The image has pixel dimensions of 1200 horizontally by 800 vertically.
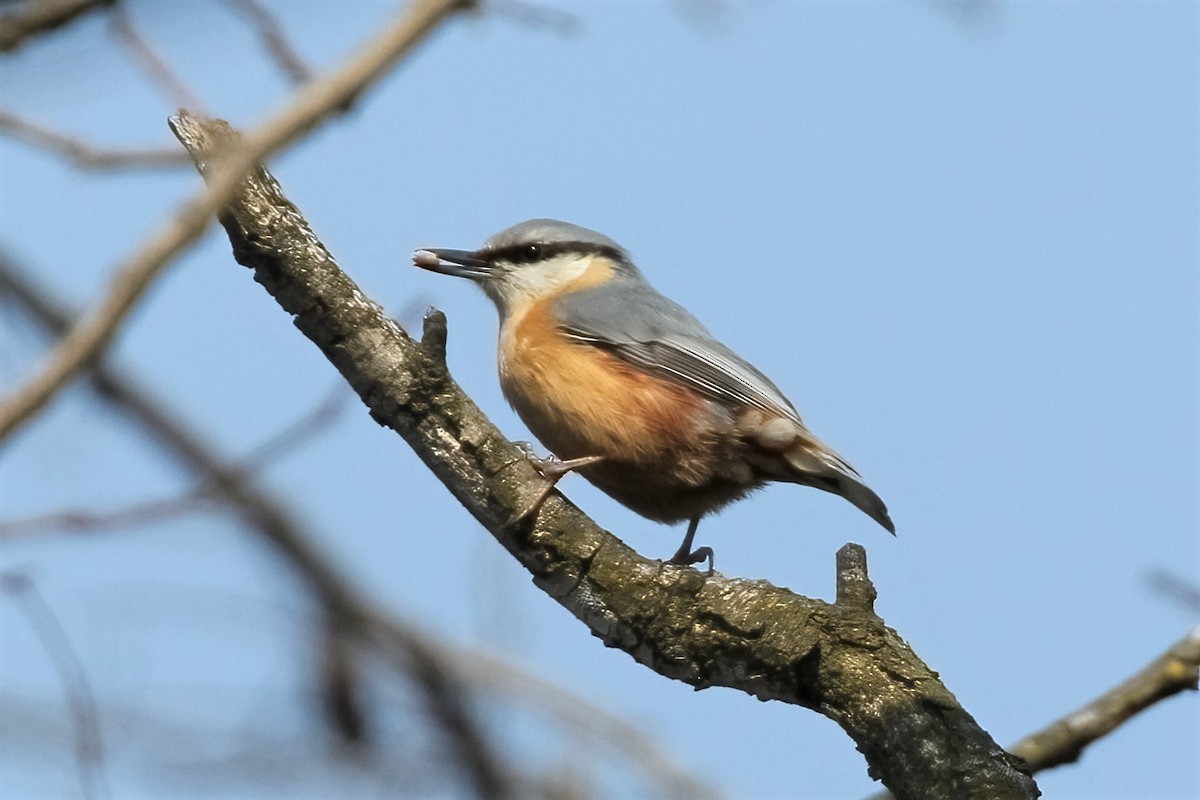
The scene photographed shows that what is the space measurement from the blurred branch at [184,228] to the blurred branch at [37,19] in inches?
65.2

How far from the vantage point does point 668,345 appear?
486cm

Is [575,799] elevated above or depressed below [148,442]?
below

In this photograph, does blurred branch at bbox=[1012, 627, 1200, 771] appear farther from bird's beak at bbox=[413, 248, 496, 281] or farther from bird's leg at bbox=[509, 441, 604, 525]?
bird's beak at bbox=[413, 248, 496, 281]

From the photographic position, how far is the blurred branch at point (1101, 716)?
11.8 ft

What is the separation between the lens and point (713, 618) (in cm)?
325

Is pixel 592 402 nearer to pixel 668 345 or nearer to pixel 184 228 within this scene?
pixel 668 345

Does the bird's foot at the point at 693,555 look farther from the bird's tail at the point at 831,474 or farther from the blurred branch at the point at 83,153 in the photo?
the blurred branch at the point at 83,153

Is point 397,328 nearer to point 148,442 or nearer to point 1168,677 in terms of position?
point 1168,677

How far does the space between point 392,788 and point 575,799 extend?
1041mm

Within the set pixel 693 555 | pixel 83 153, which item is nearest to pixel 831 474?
pixel 693 555

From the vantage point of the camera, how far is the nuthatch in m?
4.56

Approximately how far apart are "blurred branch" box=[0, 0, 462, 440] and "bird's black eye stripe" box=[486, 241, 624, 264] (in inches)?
102

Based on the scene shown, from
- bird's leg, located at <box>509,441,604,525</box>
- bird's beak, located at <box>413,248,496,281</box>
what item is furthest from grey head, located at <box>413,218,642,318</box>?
bird's leg, located at <box>509,441,604,525</box>

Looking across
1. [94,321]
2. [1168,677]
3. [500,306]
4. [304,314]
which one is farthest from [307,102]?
[500,306]
